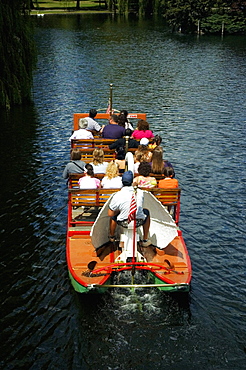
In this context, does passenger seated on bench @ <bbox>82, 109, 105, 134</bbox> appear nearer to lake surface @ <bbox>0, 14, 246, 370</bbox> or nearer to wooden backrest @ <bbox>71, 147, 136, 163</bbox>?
lake surface @ <bbox>0, 14, 246, 370</bbox>

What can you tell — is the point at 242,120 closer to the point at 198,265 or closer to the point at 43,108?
the point at 43,108

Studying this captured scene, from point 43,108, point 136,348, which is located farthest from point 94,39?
point 136,348

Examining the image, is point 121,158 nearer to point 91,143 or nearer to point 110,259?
point 91,143

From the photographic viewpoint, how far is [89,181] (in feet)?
41.2

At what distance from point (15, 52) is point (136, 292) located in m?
18.8

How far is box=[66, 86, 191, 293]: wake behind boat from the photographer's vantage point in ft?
32.9

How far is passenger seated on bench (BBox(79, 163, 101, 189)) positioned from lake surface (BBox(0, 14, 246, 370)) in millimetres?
1719

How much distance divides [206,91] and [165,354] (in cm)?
2704

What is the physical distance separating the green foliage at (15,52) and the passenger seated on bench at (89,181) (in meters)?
14.2

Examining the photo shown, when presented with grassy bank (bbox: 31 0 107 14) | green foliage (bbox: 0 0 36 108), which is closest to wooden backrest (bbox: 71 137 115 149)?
green foliage (bbox: 0 0 36 108)

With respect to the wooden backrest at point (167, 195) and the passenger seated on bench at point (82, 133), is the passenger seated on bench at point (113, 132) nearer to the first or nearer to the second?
the passenger seated on bench at point (82, 133)

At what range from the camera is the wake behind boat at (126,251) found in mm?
10039

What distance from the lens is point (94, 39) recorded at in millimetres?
59875

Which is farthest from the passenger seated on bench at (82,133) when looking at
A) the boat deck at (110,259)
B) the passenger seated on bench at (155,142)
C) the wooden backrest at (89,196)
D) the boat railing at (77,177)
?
the boat deck at (110,259)
